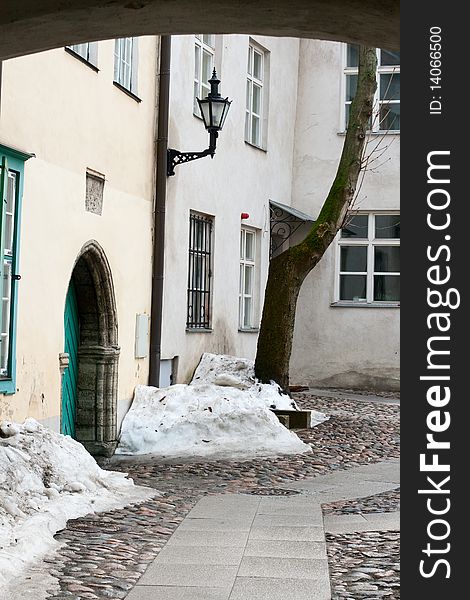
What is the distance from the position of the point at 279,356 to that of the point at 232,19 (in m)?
10.3

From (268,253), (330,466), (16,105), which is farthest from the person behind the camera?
(268,253)

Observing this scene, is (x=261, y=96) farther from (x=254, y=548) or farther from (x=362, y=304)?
(x=254, y=548)

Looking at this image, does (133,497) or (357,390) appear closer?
(133,497)

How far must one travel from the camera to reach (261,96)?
19.7m

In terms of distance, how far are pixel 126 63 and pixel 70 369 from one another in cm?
361

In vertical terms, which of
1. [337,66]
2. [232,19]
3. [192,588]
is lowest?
[192,588]

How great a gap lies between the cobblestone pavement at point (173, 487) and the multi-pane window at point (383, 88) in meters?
6.27

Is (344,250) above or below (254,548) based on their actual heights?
above

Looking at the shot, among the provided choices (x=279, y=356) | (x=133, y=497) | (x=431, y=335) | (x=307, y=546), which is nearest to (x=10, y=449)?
(x=133, y=497)

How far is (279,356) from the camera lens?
Answer: 52.3 ft

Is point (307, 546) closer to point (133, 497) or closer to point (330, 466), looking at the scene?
point (133, 497)

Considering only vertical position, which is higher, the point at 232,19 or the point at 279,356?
the point at 232,19

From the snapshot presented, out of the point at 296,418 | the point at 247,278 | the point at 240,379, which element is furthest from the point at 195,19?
the point at 247,278

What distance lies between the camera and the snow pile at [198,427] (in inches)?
502
